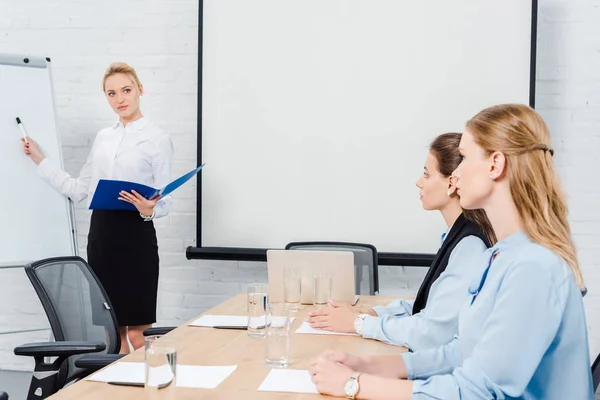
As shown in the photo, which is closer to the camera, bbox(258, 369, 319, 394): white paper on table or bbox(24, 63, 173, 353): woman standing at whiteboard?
bbox(258, 369, 319, 394): white paper on table

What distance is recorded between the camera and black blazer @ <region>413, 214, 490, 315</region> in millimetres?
1846

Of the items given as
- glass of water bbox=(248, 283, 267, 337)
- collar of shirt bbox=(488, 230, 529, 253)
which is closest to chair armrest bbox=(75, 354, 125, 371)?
glass of water bbox=(248, 283, 267, 337)

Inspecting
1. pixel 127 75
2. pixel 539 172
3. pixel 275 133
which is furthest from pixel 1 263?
pixel 539 172

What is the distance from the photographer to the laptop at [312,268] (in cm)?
222

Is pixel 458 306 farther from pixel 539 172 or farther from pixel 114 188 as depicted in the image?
pixel 114 188

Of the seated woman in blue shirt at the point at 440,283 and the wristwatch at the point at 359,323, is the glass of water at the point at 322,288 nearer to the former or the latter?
the seated woman in blue shirt at the point at 440,283

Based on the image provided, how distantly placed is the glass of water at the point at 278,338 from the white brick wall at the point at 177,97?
2081 mm

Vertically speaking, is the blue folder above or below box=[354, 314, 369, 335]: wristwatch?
above

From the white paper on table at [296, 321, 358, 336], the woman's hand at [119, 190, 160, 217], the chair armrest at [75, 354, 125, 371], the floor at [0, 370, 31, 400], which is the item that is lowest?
the floor at [0, 370, 31, 400]

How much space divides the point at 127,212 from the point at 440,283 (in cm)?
184

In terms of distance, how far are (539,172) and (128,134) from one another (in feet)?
8.06

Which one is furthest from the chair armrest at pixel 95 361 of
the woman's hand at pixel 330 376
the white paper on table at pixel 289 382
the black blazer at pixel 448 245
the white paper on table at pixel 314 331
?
the black blazer at pixel 448 245

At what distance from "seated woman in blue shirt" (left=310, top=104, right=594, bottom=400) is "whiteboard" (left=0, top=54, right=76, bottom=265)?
242 cm

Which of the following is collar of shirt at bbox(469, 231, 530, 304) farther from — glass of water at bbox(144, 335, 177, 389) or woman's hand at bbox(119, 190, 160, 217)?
woman's hand at bbox(119, 190, 160, 217)
